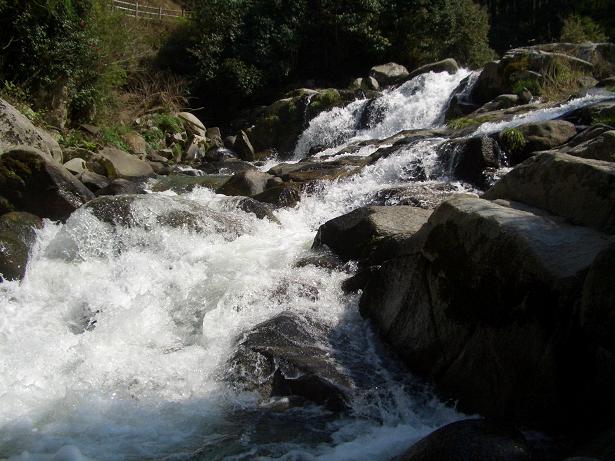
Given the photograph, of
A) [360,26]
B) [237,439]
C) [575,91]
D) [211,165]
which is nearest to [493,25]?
[360,26]

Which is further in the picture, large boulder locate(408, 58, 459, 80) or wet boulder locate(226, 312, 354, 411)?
large boulder locate(408, 58, 459, 80)

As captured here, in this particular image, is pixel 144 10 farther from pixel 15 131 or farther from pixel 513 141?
pixel 513 141

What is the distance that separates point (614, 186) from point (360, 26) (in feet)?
65.9

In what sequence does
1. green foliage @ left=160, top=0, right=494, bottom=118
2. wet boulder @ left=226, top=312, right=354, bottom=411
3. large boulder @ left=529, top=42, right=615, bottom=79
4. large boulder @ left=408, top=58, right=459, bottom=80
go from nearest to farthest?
wet boulder @ left=226, top=312, right=354, bottom=411, large boulder @ left=529, top=42, right=615, bottom=79, large boulder @ left=408, top=58, right=459, bottom=80, green foliage @ left=160, top=0, right=494, bottom=118

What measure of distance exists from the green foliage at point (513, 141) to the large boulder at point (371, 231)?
127 inches

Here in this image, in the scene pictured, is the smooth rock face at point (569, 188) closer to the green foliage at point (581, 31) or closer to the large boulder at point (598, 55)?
the large boulder at point (598, 55)

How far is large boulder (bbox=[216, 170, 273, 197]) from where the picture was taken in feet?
36.7

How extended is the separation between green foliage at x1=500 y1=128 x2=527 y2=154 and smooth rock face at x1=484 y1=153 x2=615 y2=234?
442 centimetres

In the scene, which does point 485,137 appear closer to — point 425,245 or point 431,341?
point 425,245

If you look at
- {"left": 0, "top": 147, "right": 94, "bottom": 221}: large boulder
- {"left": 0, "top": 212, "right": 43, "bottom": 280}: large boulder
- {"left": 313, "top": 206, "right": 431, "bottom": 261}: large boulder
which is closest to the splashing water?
{"left": 0, "top": 147, "right": 94, "bottom": 221}: large boulder

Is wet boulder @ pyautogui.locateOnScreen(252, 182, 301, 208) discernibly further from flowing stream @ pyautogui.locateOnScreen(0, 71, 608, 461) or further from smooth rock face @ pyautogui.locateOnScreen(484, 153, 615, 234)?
smooth rock face @ pyautogui.locateOnScreen(484, 153, 615, 234)

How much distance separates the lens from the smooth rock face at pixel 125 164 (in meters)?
13.5

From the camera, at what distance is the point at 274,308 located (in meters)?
6.38

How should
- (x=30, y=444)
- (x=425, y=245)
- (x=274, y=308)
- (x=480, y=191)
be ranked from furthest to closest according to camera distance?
(x=480, y=191)
(x=274, y=308)
(x=425, y=245)
(x=30, y=444)
